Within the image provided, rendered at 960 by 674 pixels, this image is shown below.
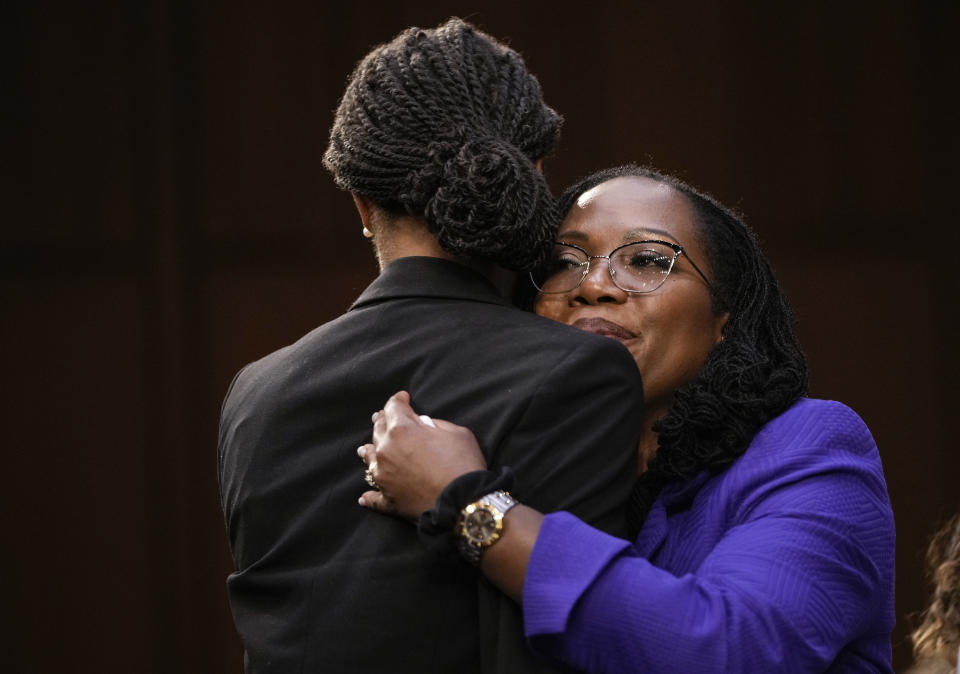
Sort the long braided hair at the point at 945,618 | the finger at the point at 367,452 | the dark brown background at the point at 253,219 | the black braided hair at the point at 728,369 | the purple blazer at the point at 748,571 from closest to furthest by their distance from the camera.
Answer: the purple blazer at the point at 748,571 < the finger at the point at 367,452 < the black braided hair at the point at 728,369 < the long braided hair at the point at 945,618 < the dark brown background at the point at 253,219

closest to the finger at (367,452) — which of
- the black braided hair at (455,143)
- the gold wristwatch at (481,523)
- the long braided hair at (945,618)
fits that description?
the gold wristwatch at (481,523)

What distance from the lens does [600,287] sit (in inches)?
78.0

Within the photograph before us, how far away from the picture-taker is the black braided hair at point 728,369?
5.82 ft

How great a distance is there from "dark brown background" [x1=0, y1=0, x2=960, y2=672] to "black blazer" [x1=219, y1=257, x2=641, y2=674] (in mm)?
2475

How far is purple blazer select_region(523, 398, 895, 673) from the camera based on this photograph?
1388 millimetres

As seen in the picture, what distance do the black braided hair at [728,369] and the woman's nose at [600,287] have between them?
167mm

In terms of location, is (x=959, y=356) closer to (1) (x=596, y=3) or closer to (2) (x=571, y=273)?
(1) (x=596, y=3)

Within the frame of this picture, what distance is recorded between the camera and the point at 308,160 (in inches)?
163

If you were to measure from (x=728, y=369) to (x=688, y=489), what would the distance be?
214mm

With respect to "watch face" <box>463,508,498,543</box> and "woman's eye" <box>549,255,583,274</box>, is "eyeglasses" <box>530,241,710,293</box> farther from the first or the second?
"watch face" <box>463,508,498,543</box>

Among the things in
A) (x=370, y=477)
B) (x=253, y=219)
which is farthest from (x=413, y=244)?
(x=253, y=219)

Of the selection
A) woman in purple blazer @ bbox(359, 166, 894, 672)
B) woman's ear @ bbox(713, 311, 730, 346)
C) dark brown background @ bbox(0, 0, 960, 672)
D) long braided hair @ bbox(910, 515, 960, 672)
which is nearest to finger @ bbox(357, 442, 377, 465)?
woman in purple blazer @ bbox(359, 166, 894, 672)

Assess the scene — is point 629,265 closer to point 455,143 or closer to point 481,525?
point 455,143

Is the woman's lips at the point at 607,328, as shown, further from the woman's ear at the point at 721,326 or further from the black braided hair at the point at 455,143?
the black braided hair at the point at 455,143
